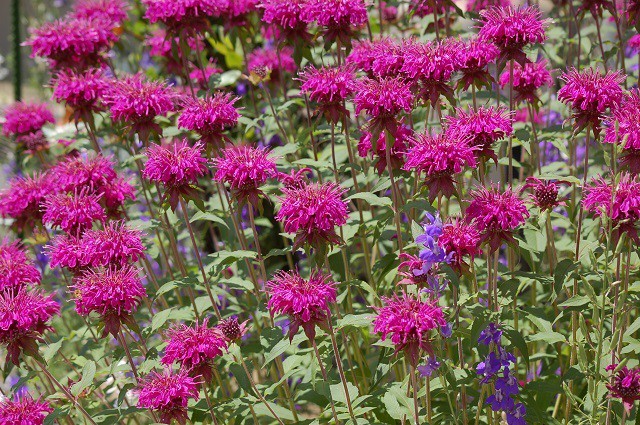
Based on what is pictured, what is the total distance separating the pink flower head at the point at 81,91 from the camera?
327cm

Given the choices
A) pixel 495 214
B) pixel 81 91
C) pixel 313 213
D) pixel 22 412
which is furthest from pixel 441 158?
pixel 81 91

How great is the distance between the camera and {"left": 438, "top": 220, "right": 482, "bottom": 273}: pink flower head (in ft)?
7.51

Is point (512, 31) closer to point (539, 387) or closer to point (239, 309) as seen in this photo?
point (539, 387)

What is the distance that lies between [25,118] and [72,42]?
0.65 metres

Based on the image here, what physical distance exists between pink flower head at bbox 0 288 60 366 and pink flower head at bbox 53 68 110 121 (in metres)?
0.91

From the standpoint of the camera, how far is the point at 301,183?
2.56 meters

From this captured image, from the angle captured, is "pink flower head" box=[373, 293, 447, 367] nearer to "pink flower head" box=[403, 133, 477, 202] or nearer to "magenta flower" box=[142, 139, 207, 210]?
"pink flower head" box=[403, 133, 477, 202]

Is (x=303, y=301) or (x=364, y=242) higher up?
(x=303, y=301)

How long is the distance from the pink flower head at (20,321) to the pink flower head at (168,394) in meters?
0.46

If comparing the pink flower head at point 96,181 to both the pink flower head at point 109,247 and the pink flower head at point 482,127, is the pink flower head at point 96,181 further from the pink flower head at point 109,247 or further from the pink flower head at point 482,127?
the pink flower head at point 482,127

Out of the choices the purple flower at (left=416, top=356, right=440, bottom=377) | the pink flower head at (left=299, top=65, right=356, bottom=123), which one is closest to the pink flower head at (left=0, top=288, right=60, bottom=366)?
the pink flower head at (left=299, top=65, right=356, bottom=123)

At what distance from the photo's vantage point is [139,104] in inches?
116

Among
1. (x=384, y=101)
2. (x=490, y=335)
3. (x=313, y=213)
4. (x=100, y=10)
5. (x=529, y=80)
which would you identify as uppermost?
(x=100, y=10)

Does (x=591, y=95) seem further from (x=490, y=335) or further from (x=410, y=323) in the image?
(x=410, y=323)
